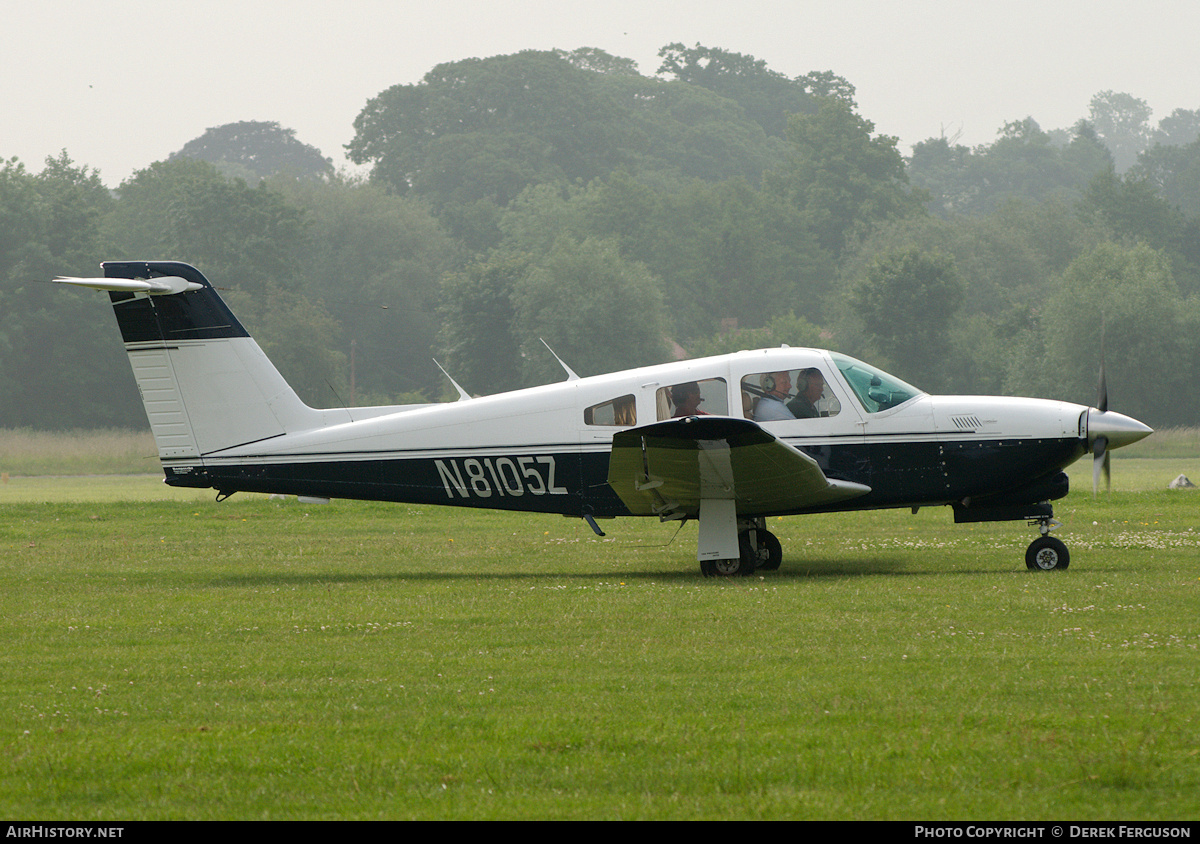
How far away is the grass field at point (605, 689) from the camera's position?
5.12m

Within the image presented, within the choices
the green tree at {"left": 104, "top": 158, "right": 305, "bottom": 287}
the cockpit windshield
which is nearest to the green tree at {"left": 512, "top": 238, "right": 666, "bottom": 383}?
the green tree at {"left": 104, "top": 158, "right": 305, "bottom": 287}

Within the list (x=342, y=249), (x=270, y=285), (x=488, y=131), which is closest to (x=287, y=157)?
(x=488, y=131)

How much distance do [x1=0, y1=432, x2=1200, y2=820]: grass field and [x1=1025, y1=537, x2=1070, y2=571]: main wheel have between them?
7.4 inches

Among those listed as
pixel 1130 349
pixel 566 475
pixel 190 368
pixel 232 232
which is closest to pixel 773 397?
pixel 566 475

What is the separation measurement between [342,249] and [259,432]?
254 feet

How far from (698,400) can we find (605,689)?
19.2ft

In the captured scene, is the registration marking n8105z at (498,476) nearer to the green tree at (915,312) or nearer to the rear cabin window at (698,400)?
the rear cabin window at (698,400)

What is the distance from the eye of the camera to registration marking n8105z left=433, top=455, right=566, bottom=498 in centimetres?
1309

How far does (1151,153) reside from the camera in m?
117

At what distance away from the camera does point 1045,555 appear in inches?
489

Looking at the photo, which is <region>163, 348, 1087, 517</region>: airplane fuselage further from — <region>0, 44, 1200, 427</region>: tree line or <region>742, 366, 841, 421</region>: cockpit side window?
<region>0, 44, 1200, 427</region>: tree line

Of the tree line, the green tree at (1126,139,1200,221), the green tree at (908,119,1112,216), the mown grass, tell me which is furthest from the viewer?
the green tree at (908,119,1112,216)

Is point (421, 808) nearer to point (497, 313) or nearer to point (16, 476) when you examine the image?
point (16, 476)

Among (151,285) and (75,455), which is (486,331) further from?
(151,285)
